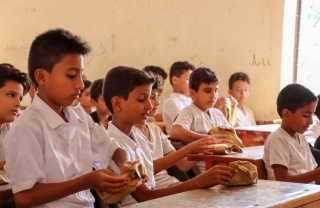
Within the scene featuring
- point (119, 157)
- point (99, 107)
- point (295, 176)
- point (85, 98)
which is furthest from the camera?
point (85, 98)

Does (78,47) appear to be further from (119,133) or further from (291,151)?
(291,151)

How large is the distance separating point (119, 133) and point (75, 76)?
59 cm

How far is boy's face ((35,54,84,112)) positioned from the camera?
2.09m

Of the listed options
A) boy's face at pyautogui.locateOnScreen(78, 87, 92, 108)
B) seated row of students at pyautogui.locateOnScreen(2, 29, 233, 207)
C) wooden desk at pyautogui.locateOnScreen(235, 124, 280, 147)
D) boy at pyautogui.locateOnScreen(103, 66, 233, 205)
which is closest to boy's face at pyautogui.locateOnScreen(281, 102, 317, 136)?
boy at pyautogui.locateOnScreen(103, 66, 233, 205)

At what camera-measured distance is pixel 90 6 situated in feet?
23.7

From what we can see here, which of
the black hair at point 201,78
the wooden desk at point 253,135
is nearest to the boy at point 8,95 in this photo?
the black hair at point 201,78

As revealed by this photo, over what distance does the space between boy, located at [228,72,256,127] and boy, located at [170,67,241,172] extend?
1479 millimetres

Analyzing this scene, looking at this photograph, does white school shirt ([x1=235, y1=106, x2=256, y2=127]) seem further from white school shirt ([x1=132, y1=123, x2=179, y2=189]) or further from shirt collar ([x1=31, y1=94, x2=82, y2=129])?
shirt collar ([x1=31, y1=94, x2=82, y2=129])

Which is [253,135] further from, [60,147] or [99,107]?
[60,147]

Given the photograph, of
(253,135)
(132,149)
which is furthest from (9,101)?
(253,135)

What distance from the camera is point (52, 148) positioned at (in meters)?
2.06

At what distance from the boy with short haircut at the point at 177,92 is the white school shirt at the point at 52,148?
11.3 feet

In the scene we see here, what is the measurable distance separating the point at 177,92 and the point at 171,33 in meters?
0.79

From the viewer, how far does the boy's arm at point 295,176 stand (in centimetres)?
288
